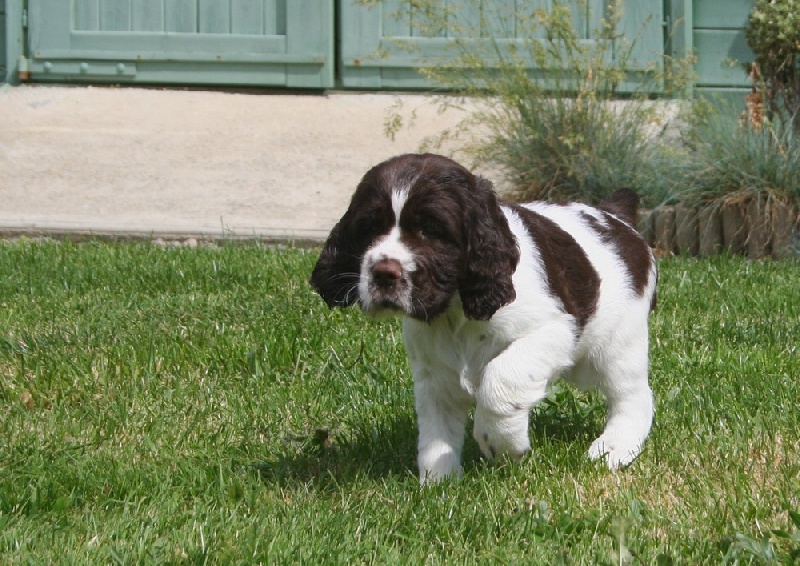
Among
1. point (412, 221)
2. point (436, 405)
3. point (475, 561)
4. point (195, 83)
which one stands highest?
point (195, 83)

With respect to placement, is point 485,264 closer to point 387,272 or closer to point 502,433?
point 387,272

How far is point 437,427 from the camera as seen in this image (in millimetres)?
3975

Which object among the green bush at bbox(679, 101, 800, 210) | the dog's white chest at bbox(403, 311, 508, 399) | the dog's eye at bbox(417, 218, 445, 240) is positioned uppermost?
the green bush at bbox(679, 101, 800, 210)

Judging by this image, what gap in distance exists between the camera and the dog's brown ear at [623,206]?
4.89 meters

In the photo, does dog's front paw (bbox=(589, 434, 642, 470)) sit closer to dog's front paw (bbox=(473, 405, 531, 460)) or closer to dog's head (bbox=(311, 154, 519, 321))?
dog's front paw (bbox=(473, 405, 531, 460))

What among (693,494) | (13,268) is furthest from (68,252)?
(693,494)

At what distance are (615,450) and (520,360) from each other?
23.7 inches

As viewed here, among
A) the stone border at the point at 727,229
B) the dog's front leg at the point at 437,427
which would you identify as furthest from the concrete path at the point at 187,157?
the dog's front leg at the point at 437,427

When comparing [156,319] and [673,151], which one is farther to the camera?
[673,151]

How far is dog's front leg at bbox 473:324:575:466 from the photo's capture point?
12.2 ft

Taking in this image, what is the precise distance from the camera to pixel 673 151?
927 cm

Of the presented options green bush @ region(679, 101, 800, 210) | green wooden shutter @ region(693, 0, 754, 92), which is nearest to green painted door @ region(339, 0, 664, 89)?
green wooden shutter @ region(693, 0, 754, 92)

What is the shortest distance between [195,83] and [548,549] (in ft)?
30.3

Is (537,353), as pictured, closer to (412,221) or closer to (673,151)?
(412,221)
